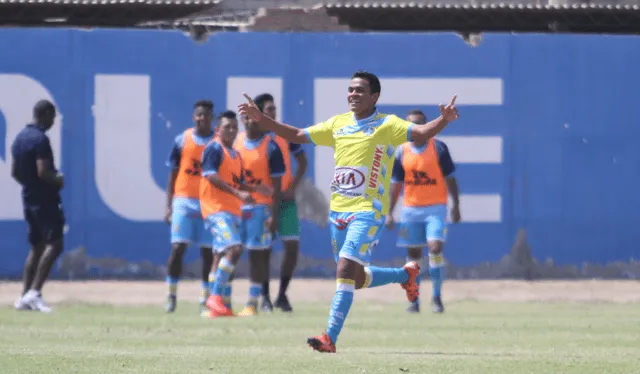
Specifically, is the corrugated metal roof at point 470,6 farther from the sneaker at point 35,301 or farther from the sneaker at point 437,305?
the sneaker at point 35,301

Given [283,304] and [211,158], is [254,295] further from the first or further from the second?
[211,158]

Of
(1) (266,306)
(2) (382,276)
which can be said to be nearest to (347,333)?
(2) (382,276)

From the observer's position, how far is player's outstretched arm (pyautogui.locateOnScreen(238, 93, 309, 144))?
10305mm

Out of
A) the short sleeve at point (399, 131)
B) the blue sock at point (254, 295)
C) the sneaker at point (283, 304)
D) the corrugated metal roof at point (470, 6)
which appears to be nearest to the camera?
the short sleeve at point (399, 131)

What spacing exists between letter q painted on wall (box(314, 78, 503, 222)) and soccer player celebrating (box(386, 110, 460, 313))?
4019mm

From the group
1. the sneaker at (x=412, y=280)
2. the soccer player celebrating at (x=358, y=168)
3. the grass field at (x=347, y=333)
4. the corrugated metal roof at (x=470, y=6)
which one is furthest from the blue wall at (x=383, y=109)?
the soccer player celebrating at (x=358, y=168)

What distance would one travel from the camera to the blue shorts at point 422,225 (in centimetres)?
1516

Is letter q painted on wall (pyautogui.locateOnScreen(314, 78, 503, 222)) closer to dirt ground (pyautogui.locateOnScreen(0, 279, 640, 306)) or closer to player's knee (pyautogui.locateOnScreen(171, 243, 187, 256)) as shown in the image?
dirt ground (pyautogui.locateOnScreen(0, 279, 640, 306))

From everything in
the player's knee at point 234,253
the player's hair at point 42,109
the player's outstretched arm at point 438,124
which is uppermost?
the player's outstretched arm at point 438,124

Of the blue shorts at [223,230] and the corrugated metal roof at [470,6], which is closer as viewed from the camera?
the blue shorts at [223,230]

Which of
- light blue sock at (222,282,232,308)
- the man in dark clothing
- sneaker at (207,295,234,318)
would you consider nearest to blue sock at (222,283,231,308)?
light blue sock at (222,282,232,308)

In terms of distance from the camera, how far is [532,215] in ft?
64.3

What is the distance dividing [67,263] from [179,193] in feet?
15.8

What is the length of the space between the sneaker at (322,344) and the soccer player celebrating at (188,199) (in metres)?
5.05
